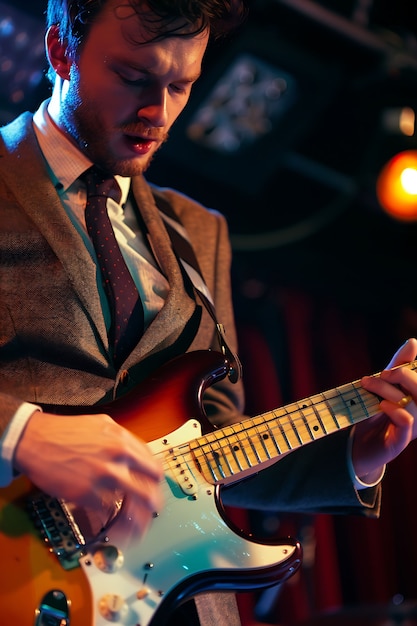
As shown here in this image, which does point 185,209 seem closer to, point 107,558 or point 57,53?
point 57,53

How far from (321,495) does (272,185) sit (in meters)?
2.55

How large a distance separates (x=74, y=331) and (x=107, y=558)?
504mm

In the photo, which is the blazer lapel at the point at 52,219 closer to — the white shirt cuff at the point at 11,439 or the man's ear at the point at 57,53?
the man's ear at the point at 57,53

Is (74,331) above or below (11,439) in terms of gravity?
above

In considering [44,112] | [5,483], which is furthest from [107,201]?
[5,483]

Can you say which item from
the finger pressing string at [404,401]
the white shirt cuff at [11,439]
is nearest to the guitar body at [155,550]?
the white shirt cuff at [11,439]

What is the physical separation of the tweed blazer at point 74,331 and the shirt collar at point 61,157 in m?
0.04

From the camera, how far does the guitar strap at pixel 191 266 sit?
1955 mm

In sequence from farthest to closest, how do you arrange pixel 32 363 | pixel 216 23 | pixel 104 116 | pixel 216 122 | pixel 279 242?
1. pixel 279 242
2. pixel 216 122
3. pixel 216 23
4. pixel 104 116
5. pixel 32 363

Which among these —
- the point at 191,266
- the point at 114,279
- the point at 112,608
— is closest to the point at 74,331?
the point at 114,279

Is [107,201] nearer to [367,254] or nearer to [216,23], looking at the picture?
[216,23]

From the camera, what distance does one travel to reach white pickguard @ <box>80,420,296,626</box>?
1556 millimetres

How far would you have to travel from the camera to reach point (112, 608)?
1.53m

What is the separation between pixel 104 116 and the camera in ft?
6.44
